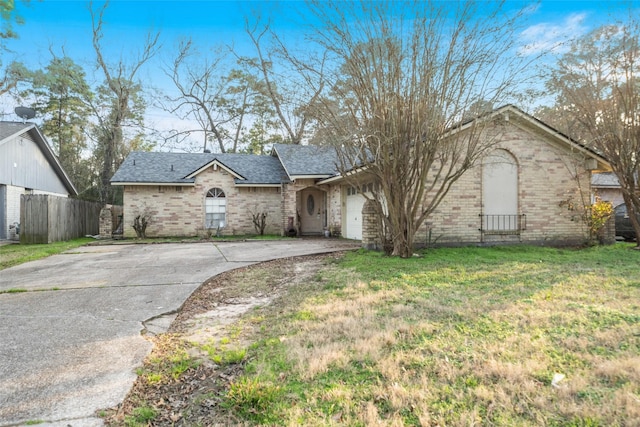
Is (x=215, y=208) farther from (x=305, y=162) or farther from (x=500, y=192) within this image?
(x=500, y=192)

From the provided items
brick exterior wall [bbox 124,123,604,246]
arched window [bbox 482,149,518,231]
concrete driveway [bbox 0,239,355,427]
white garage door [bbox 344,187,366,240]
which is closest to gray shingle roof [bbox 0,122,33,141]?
concrete driveway [bbox 0,239,355,427]

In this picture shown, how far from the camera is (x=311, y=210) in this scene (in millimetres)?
18906

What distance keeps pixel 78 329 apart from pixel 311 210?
15.1 metres

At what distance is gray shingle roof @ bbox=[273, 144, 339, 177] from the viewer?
55.0 ft

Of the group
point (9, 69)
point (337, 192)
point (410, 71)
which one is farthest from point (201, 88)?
point (410, 71)

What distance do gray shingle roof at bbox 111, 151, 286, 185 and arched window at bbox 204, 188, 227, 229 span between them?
1.08 meters

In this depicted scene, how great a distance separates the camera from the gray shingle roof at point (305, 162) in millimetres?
16766

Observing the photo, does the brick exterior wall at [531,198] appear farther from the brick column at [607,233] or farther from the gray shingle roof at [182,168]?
the gray shingle roof at [182,168]

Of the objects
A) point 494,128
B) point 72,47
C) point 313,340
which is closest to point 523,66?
point 494,128

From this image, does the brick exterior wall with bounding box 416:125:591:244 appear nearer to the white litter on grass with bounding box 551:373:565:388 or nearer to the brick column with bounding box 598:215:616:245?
the brick column with bounding box 598:215:616:245

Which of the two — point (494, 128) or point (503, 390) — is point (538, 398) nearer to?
point (503, 390)

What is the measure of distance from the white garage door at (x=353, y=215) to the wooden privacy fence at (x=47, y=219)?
472 inches

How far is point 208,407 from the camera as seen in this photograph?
2.54 metres

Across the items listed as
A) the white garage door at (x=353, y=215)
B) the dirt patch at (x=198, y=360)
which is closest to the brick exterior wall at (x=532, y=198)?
the white garage door at (x=353, y=215)
